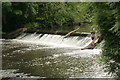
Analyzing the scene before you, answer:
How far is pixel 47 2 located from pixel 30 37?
9.87m

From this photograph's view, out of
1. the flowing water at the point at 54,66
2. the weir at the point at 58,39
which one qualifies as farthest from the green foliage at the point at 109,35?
the weir at the point at 58,39

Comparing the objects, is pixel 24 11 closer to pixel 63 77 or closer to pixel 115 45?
pixel 63 77

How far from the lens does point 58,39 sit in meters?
21.8

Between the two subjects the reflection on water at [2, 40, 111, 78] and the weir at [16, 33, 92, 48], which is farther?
the weir at [16, 33, 92, 48]

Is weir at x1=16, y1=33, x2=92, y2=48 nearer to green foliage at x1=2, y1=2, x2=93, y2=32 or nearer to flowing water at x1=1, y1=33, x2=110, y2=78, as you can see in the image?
flowing water at x1=1, y1=33, x2=110, y2=78

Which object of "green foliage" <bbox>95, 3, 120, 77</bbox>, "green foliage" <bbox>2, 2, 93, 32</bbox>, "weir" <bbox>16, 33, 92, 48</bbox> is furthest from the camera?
"green foliage" <bbox>2, 2, 93, 32</bbox>

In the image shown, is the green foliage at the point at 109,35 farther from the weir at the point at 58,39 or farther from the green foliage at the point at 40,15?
the green foliage at the point at 40,15

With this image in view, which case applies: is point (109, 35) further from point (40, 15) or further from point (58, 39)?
point (40, 15)

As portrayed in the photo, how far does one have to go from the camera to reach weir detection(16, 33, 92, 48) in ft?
64.0

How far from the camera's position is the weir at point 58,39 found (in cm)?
1950

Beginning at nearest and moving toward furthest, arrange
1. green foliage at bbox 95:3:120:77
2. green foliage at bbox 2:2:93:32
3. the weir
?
green foliage at bbox 95:3:120:77 → the weir → green foliage at bbox 2:2:93:32

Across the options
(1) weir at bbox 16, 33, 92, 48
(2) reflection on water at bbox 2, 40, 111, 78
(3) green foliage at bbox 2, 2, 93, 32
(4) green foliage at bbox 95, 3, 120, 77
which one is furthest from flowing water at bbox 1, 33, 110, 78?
(3) green foliage at bbox 2, 2, 93, 32

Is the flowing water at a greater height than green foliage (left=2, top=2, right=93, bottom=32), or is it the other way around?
green foliage (left=2, top=2, right=93, bottom=32)

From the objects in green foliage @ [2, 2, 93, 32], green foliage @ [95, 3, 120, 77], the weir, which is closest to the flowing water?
green foliage @ [95, 3, 120, 77]
